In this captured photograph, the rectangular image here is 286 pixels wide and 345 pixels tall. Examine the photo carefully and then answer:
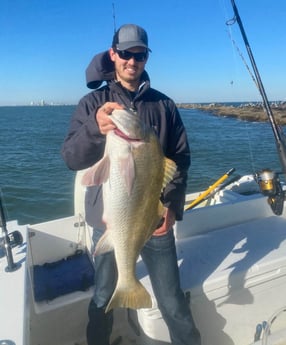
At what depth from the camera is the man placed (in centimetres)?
278

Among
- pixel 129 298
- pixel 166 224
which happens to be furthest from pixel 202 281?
pixel 129 298

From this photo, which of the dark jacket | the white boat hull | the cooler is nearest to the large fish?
the dark jacket

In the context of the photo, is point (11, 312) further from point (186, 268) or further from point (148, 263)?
point (186, 268)

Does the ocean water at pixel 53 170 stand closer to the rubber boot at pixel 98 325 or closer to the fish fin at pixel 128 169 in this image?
the rubber boot at pixel 98 325

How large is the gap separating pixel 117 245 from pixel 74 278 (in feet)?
7.56

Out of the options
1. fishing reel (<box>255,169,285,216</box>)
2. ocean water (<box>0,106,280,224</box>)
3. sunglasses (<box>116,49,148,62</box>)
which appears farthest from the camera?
ocean water (<box>0,106,280,224</box>)

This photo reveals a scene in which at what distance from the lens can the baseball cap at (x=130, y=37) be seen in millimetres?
2587

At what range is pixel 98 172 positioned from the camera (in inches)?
87.0

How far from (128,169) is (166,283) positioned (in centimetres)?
131

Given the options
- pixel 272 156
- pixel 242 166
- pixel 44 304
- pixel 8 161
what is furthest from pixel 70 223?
pixel 272 156

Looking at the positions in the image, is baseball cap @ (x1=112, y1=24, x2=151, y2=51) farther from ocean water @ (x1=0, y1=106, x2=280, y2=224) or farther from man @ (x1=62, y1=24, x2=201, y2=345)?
ocean water @ (x1=0, y1=106, x2=280, y2=224)

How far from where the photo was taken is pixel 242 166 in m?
21.6

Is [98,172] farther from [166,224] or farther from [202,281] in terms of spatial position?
[202,281]

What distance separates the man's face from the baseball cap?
0.04 m
